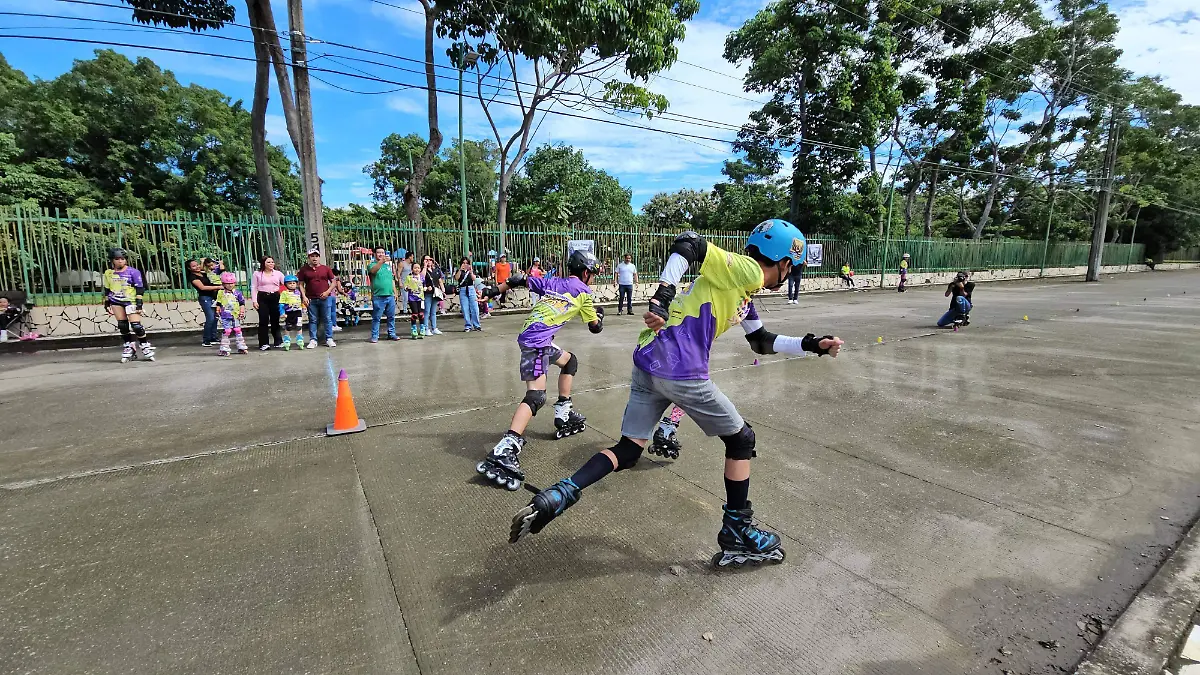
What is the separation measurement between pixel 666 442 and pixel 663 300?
1.78 metres

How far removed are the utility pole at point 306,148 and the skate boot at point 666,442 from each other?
10384mm

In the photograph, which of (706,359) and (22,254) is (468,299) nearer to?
(22,254)

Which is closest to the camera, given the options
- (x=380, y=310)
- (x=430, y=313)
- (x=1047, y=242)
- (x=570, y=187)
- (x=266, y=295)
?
(x=266, y=295)

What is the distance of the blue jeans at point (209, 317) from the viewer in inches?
376

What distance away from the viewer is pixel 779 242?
2.68 m

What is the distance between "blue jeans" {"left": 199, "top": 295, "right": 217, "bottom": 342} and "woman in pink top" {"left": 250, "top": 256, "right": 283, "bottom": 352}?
87cm

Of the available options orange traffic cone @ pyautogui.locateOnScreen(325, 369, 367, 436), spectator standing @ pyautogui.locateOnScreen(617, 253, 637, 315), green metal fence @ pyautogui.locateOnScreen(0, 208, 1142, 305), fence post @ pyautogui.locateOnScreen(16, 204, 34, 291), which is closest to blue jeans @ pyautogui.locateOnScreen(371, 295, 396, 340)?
green metal fence @ pyautogui.locateOnScreen(0, 208, 1142, 305)

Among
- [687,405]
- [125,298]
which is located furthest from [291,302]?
[687,405]

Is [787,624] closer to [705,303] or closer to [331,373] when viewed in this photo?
[705,303]

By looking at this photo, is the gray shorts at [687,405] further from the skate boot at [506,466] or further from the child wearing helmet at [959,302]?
the child wearing helmet at [959,302]

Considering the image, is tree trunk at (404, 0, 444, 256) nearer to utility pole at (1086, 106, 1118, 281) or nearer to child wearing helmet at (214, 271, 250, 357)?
child wearing helmet at (214, 271, 250, 357)

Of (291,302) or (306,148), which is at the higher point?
(306,148)

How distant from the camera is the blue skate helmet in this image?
8.78 feet

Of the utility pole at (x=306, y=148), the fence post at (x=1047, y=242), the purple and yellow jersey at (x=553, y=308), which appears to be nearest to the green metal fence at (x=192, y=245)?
the utility pole at (x=306, y=148)
